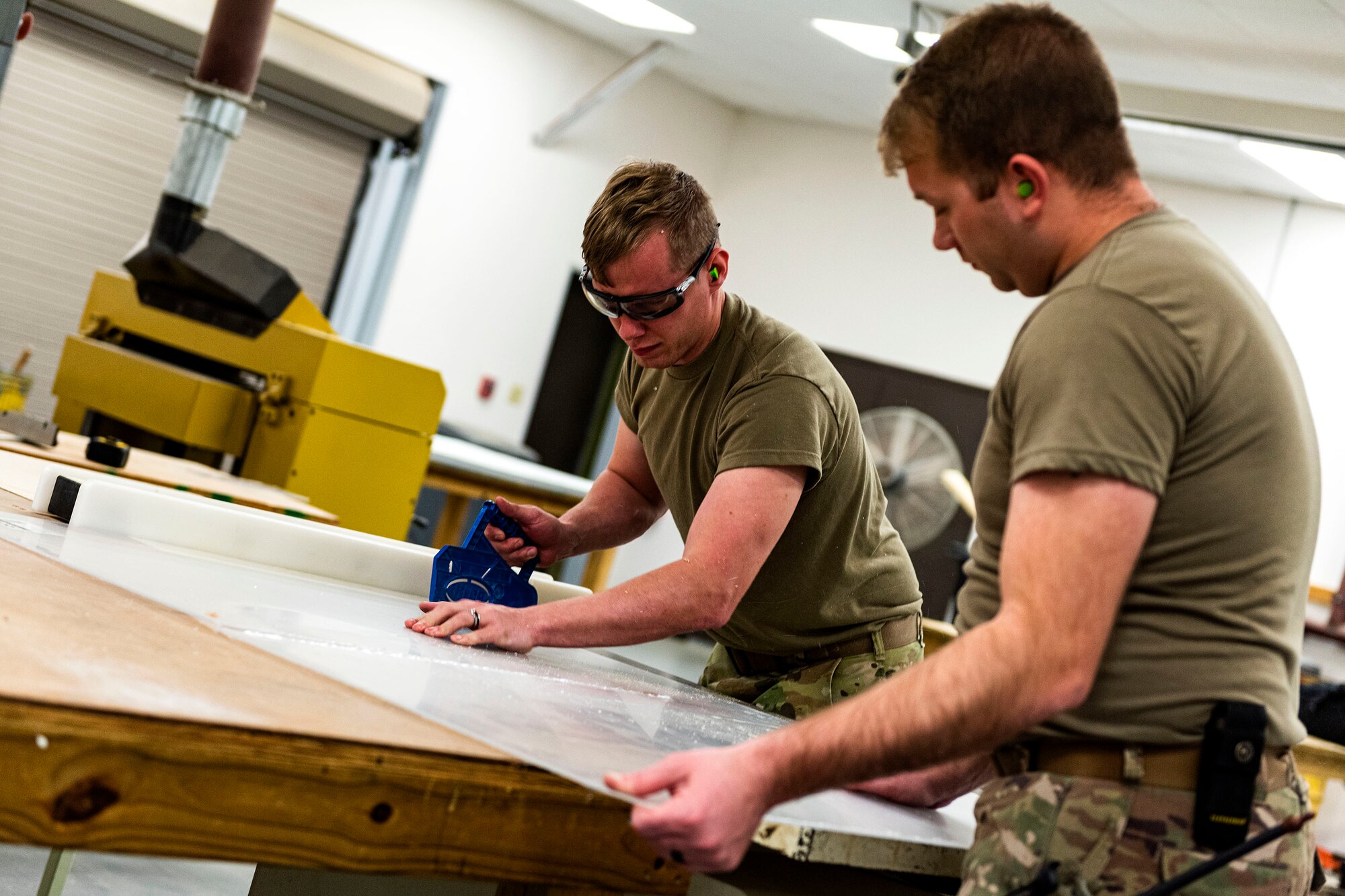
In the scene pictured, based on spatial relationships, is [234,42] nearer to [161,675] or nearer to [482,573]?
[482,573]

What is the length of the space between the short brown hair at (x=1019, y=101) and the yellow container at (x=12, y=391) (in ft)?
9.47

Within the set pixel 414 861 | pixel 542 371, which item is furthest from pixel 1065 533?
pixel 542 371

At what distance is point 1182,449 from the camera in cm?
103

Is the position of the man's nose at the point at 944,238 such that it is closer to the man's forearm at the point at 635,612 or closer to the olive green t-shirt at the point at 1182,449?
the olive green t-shirt at the point at 1182,449

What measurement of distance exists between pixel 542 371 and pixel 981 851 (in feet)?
22.3

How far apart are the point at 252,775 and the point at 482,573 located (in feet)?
3.16

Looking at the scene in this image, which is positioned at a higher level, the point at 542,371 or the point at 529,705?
the point at 542,371

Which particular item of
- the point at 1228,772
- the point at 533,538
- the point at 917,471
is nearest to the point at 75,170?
the point at 917,471

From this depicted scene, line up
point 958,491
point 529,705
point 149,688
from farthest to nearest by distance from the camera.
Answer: point 958,491, point 529,705, point 149,688

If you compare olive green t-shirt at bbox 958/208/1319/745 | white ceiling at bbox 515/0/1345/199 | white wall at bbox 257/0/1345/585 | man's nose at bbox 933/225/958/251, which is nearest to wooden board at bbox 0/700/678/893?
olive green t-shirt at bbox 958/208/1319/745

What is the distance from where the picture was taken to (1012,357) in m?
1.08

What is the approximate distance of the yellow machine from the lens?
322 cm

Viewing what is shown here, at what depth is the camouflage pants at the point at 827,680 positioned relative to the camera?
1865 millimetres

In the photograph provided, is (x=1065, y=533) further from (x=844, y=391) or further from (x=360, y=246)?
(x=360, y=246)
